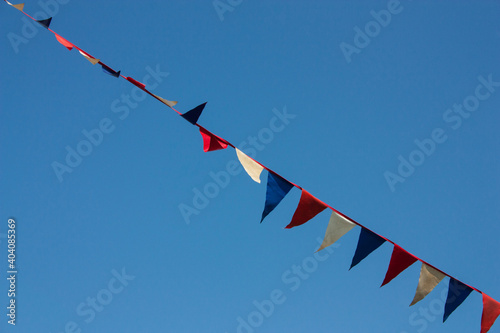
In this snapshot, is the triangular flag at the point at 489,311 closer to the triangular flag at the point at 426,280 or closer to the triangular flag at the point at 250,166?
the triangular flag at the point at 426,280

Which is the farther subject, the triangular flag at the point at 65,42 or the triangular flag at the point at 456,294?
the triangular flag at the point at 456,294

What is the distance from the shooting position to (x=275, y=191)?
20.6 ft

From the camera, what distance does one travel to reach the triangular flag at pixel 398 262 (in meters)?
6.58

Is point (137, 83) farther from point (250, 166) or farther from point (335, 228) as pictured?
point (335, 228)

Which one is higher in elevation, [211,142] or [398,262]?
[398,262]

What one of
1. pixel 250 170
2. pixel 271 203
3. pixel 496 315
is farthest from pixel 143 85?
pixel 496 315

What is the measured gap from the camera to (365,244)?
21.1 feet

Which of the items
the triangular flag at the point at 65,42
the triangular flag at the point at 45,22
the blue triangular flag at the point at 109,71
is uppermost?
the blue triangular flag at the point at 109,71

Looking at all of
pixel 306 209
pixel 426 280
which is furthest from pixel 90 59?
pixel 426 280

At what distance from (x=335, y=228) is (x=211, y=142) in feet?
6.10

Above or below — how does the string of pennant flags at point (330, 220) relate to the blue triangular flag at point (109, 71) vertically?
above

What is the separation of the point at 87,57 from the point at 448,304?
5.60 m

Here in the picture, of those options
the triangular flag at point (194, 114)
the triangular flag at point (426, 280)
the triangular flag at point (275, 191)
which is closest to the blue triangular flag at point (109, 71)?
the triangular flag at point (194, 114)

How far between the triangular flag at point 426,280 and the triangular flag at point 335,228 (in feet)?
4.03
